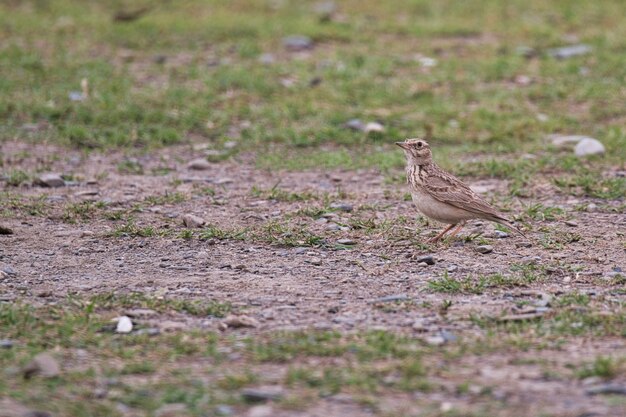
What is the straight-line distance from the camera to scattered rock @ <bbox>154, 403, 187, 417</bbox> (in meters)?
5.31

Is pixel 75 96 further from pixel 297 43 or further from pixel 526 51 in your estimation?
pixel 526 51

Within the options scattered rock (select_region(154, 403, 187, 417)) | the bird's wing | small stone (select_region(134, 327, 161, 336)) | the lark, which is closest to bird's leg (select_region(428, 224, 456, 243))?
the lark

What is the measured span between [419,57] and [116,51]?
4229 mm

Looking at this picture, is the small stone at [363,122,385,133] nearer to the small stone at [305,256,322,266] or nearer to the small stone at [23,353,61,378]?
the small stone at [305,256,322,266]

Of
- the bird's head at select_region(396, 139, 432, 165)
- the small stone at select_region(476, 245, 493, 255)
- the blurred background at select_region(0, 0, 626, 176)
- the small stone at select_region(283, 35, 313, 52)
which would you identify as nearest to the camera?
the small stone at select_region(476, 245, 493, 255)

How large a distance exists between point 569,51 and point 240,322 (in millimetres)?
9474

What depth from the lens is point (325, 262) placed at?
820 cm

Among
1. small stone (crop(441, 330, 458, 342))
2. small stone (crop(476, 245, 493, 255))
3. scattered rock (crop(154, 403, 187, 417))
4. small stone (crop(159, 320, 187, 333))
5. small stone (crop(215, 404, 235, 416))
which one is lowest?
small stone (crop(476, 245, 493, 255))

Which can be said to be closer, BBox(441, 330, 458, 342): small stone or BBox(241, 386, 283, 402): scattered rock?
BBox(241, 386, 283, 402): scattered rock

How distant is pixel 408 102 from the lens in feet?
43.1

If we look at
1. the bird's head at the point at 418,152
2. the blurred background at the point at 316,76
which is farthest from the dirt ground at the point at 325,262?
the blurred background at the point at 316,76

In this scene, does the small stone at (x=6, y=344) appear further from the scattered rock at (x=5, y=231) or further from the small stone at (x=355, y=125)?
the small stone at (x=355, y=125)

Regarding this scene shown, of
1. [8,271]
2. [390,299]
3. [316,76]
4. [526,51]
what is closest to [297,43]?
[316,76]

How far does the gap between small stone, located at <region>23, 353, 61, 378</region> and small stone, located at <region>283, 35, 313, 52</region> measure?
9932 millimetres
